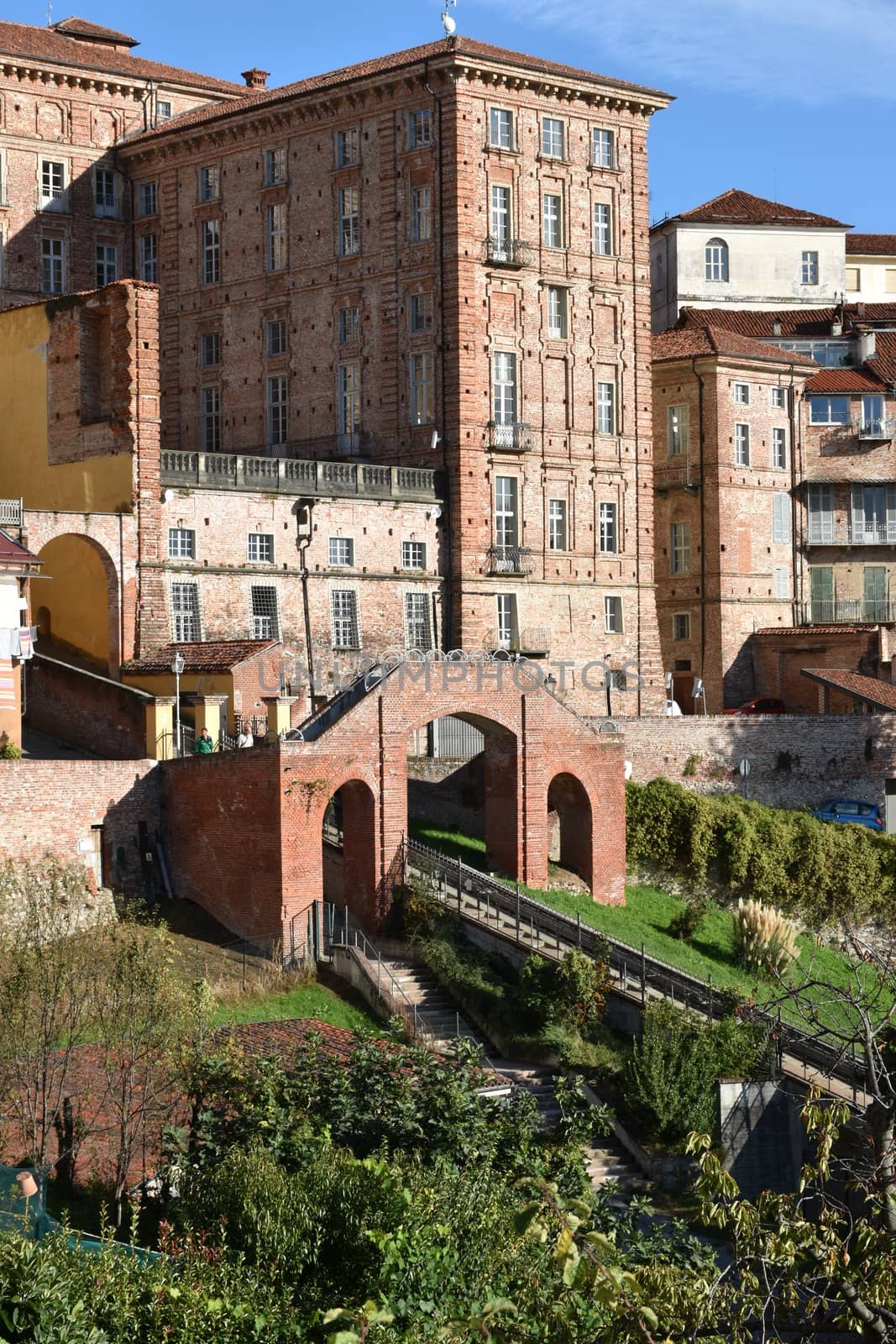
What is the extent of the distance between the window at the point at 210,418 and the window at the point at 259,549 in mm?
10489

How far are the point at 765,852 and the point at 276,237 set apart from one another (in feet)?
76.9

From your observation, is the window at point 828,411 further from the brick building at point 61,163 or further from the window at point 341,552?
the brick building at point 61,163

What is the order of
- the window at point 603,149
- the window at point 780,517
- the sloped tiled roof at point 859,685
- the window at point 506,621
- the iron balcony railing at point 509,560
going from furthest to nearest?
the window at point 780,517, the window at point 603,149, the window at point 506,621, the iron balcony railing at point 509,560, the sloped tiled roof at point 859,685

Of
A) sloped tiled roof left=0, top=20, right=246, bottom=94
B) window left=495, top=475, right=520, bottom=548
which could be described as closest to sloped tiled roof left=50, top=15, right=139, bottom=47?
sloped tiled roof left=0, top=20, right=246, bottom=94

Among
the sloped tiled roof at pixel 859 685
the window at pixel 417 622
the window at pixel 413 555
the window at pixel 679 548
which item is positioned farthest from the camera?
the window at pixel 679 548

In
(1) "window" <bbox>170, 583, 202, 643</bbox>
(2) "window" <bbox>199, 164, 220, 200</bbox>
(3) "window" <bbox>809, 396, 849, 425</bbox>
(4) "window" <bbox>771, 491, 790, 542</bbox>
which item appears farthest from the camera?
(3) "window" <bbox>809, 396, 849, 425</bbox>

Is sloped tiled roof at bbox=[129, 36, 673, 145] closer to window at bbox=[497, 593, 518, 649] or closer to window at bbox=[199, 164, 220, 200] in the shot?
window at bbox=[199, 164, 220, 200]

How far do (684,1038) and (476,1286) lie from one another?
15.9 metres

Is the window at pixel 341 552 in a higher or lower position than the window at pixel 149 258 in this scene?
lower

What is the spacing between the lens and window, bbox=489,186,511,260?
5928cm

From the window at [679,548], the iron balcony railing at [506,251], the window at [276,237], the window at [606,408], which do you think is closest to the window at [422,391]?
the iron balcony railing at [506,251]

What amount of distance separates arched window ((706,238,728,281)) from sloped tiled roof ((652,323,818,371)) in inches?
378

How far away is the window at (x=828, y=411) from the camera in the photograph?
226ft

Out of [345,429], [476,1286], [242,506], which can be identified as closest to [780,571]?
[345,429]
